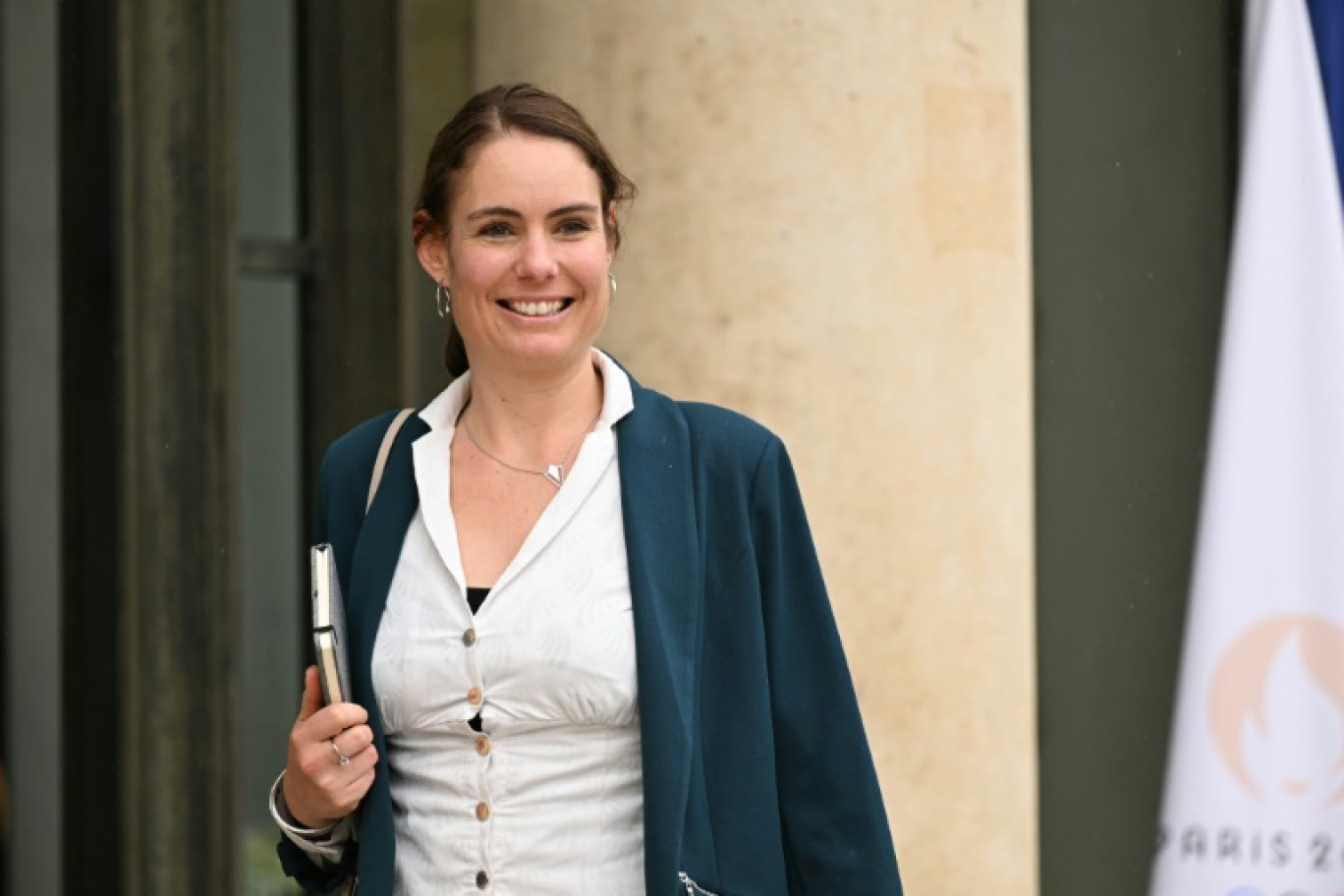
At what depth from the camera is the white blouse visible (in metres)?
2.56

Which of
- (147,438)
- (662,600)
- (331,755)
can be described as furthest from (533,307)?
(147,438)

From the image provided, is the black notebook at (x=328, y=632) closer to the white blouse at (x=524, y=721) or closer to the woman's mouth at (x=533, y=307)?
the white blouse at (x=524, y=721)

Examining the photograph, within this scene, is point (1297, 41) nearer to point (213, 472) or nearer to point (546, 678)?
point (213, 472)

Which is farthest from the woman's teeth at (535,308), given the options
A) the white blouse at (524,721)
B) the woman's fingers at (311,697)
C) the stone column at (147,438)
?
the stone column at (147,438)

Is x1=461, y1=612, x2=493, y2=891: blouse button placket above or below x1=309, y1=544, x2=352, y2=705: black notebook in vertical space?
below

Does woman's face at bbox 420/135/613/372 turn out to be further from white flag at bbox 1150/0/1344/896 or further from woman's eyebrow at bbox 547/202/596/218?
white flag at bbox 1150/0/1344/896

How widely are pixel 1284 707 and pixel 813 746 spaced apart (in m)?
2.51

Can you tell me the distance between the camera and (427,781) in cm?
264

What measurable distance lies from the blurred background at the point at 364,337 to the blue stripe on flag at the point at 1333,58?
840mm

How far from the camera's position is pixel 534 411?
9.04ft

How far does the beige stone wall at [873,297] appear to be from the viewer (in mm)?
4309

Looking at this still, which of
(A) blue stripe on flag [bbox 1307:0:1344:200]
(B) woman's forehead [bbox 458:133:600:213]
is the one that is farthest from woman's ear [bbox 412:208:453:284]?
(A) blue stripe on flag [bbox 1307:0:1344:200]

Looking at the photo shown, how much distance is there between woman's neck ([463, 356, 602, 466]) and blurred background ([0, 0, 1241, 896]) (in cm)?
154

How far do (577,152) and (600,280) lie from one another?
18 cm
